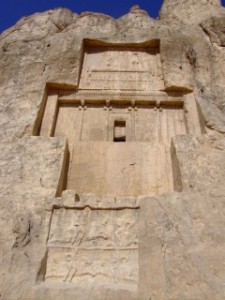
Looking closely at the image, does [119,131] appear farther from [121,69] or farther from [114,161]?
[121,69]

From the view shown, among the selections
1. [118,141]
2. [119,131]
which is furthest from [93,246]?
[119,131]

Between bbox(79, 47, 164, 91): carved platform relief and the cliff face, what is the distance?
0.11ft

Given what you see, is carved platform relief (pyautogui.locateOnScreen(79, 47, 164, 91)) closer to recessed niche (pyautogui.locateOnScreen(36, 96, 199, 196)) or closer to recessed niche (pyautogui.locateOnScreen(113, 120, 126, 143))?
recessed niche (pyautogui.locateOnScreen(36, 96, 199, 196))

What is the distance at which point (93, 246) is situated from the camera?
5.73 metres

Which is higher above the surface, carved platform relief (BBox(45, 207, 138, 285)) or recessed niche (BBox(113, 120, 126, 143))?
recessed niche (BBox(113, 120, 126, 143))

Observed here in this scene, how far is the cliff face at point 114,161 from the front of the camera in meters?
5.25

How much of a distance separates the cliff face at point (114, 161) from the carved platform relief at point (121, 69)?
0.11 feet

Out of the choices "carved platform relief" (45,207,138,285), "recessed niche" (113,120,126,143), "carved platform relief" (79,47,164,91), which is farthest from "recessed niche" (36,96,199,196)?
"carved platform relief" (45,207,138,285)

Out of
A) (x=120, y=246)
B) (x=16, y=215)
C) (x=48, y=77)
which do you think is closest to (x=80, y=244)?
(x=120, y=246)

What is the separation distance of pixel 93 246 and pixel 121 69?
17.6ft

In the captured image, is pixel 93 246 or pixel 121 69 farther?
pixel 121 69

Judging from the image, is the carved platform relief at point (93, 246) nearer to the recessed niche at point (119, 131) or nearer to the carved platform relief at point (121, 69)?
the recessed niche at point (119, 131)

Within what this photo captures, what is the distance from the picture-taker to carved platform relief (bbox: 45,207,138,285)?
5.44m

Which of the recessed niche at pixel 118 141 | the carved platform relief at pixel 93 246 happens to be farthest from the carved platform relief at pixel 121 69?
the carved platform relief at pixel 93 246
